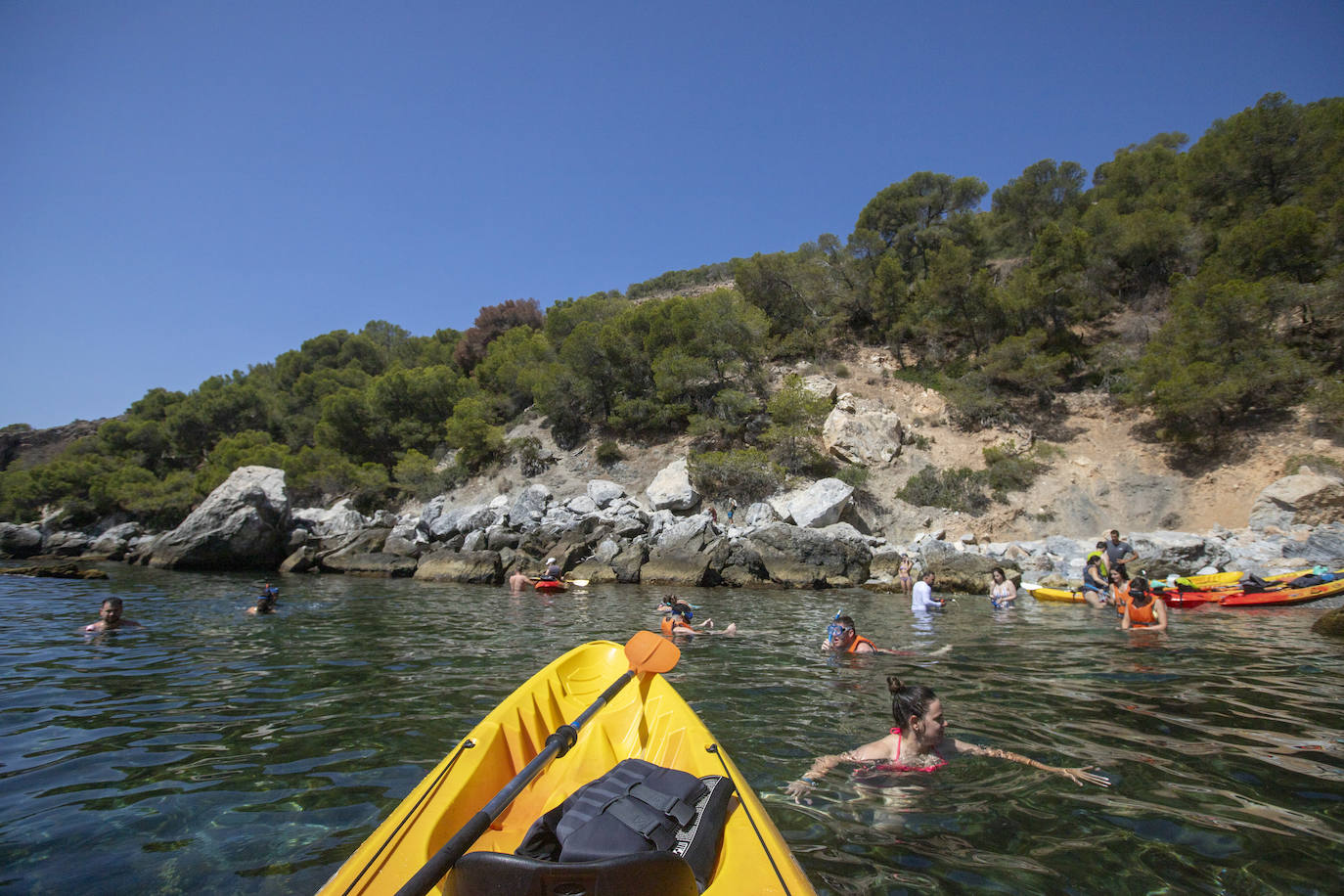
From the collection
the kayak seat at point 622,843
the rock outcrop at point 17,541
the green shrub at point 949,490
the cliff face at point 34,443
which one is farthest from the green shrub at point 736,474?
the cliff face at point 34,443

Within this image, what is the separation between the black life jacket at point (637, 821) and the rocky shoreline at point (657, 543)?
14.6 meters

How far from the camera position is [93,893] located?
254cm

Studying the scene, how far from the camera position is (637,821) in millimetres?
2271

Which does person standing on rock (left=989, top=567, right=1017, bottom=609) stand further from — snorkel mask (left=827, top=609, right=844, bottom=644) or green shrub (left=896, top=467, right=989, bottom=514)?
green shrub (left=896, top=467, right=989, bottom=514)

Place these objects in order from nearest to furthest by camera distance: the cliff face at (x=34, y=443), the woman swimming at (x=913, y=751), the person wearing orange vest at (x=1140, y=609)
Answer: the woman swimming at (x=913, y=751) < the person wearing orange vest at (x=1140, y=609) < the cliff face at (x=34, y=443)

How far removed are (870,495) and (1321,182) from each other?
20.3 m

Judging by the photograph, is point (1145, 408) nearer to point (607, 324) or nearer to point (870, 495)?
point (870, 495)

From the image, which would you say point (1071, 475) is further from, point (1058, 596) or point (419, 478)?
point (419, 478)

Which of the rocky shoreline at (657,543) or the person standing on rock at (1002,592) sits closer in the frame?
the person standing on rock at (1002,592)

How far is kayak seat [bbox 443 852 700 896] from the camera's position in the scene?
5.88 feet

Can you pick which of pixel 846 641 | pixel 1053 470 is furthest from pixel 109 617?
pixel 1053 470

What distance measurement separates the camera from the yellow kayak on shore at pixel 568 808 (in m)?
1.83

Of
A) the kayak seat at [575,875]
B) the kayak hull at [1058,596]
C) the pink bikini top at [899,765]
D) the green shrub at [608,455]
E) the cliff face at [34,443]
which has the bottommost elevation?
the kayak hull at [1058,596]

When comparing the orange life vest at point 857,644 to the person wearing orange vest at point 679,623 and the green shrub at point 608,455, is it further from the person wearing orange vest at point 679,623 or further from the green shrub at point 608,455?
the green shrub at point 608,455
